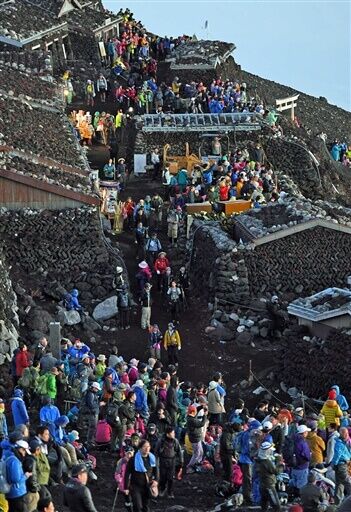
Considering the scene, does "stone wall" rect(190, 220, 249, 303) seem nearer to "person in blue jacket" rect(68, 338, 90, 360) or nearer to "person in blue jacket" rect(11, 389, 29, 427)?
"person in blue jacket" rect(68, 338, 90, 360)

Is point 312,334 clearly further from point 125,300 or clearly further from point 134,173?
point 134,173

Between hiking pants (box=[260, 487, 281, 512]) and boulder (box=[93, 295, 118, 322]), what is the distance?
15.0 metres

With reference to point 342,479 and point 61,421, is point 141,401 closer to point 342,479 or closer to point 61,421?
point 61,421

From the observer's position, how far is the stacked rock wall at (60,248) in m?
47.6

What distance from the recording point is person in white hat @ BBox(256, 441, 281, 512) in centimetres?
3136

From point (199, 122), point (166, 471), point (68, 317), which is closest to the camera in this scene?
point (166, 471)

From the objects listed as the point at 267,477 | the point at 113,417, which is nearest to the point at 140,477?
the point at 267,477

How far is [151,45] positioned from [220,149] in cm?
1373

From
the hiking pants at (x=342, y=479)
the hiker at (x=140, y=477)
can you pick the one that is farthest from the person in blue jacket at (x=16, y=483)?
the hiking pants at (x=342, y=479)

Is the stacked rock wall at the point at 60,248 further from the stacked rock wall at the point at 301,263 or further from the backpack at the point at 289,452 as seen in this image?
the backpack at the point at 289,452

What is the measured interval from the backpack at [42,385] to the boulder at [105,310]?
34.1ft

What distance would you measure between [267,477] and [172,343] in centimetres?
1116

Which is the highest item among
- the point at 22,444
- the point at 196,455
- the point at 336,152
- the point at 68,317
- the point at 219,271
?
the point at 22,444

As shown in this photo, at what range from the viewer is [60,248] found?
48469 millimetres
